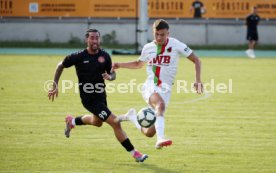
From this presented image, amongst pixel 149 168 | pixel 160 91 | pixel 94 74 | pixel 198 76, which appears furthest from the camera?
pixel 160 91

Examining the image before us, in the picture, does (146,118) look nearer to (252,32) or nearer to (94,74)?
(94,74)

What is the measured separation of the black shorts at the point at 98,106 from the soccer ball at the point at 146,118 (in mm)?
497

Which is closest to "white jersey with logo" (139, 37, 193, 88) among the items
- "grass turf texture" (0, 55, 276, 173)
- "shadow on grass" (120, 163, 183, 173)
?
"grass turf texture" (0, 55, 276, 173)

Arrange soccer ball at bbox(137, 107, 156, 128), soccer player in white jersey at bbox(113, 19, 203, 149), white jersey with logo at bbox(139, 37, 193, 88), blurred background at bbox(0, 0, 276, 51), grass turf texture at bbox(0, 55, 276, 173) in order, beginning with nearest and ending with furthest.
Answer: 1. grass turf texture at bbox(0, 55, 276, 173)
2. soccer ball at bbox(137, 107, 156, 128)
3. soccer player in white jersey at bbox(113, 19, 203, 149)
4. white jersey with logo at bbox(139, 37, 193, 88)
5. blurred background at bbox(0, 0, 276, 51)

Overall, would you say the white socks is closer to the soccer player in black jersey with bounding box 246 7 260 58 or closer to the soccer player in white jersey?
the soccer player in white jersey

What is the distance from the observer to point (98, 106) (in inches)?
435

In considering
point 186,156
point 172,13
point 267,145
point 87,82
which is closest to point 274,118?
point 267,145

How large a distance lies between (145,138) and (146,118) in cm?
219

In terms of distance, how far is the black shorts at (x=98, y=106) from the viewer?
35.9 feet

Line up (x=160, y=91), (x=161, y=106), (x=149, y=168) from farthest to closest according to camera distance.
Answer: (x=160, y=91)
(x=161, y=106)
(x=149, y=168)

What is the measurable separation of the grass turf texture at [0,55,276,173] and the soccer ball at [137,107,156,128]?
58 cm

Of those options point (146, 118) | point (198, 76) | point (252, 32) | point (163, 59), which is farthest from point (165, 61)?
point (252, 32)

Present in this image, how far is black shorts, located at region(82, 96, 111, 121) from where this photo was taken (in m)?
10.9

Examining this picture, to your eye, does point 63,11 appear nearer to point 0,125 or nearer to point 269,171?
point 0,125
